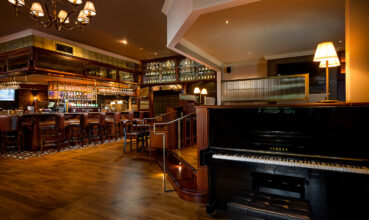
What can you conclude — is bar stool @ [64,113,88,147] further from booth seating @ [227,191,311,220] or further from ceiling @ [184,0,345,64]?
booth seating @ [227,191,311,220]

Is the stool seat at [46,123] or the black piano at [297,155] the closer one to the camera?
the black piano at [297,155]

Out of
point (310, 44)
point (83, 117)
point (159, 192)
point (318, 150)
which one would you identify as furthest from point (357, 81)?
point (83, 117)

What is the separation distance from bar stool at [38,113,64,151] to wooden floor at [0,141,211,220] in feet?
3.60

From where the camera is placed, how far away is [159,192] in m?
2.92

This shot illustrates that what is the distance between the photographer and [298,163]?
1.75 m

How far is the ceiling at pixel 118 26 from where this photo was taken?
463 centimetres

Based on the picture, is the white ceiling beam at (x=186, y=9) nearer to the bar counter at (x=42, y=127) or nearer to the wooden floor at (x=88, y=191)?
the wooden floor at (x=88, y=191)

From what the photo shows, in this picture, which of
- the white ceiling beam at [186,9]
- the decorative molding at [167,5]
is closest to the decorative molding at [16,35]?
the decorative molding at [167,5]

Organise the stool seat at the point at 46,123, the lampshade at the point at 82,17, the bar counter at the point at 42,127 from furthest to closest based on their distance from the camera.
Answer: the stool seat at the point at 46,123 < the bar counter at the point at 42,127 < the lampshade at the point at 82,17

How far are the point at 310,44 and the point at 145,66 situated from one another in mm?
6789

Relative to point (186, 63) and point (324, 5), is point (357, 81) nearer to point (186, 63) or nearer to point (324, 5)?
point (324, 5)

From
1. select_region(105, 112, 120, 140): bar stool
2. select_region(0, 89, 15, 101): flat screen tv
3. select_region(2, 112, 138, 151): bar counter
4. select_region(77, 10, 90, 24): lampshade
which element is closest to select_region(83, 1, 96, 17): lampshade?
select_region(77, 10, 90, 24): lampshade

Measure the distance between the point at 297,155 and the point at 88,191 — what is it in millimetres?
2829

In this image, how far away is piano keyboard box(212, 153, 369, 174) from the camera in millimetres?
1582
